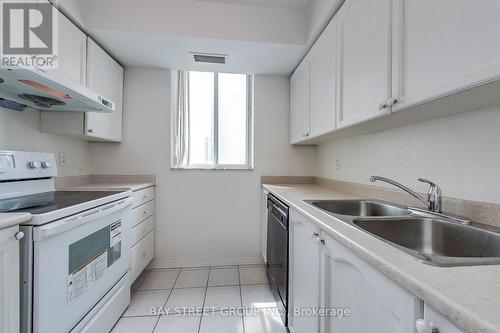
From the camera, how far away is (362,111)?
1.24 m

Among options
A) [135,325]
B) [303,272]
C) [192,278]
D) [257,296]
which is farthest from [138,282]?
[303,272]

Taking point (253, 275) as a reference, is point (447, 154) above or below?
above

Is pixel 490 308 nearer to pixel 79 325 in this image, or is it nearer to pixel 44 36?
pixel 79 325

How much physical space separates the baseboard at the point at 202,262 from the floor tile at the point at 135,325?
85 cm

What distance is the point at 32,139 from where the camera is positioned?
171 centimetres

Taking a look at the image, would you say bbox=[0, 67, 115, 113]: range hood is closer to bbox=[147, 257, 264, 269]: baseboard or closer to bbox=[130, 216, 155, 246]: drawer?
bbox=[130, 216, 155, 246]: drawer

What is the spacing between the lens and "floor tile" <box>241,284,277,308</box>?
74.5 inches

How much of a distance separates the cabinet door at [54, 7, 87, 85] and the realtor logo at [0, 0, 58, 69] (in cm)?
5

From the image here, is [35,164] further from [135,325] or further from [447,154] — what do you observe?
[447,154]

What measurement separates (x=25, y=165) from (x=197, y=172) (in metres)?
1.46

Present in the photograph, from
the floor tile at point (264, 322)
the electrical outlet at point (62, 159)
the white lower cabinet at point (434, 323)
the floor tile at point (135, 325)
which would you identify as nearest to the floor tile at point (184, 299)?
the floor tile at point (135, 325)

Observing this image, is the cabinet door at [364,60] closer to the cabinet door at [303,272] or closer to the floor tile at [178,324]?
the cabinet door at [303,272]

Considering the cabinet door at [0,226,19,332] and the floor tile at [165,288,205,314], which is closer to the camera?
the cabinet door at [0,226,19,332]

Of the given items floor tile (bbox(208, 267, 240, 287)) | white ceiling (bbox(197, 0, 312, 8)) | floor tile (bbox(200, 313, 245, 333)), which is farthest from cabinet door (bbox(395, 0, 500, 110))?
floor tile (bbox(208, 267, 240, 287))
